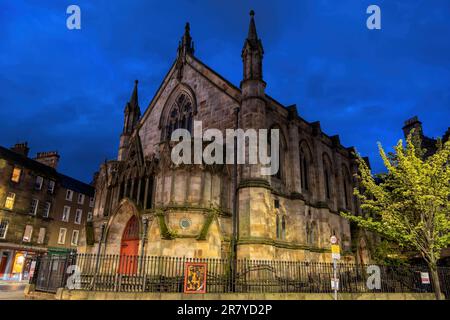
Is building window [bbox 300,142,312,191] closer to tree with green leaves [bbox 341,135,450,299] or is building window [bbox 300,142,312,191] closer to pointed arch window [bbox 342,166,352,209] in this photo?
tree with green leaves [bbox 341,135,450,299]

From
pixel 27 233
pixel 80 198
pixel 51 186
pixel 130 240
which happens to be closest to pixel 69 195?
pixel 80 198

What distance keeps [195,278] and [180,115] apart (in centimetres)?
1555

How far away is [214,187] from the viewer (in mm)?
18328

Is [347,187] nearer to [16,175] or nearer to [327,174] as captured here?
[327,174]

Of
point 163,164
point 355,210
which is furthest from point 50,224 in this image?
point 355,210

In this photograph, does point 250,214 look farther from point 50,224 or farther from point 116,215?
point 50,224

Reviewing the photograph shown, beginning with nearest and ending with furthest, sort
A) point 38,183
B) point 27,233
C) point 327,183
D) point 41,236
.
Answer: point 327,183 → point 27,233 → point 41,236 → point 38,183

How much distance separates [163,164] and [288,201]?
29.4ft

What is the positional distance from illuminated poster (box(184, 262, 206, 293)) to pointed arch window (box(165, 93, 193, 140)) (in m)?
13.2

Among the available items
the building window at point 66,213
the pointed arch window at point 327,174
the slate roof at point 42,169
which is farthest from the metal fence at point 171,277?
the building window at point 66,213

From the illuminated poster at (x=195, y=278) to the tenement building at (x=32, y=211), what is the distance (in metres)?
25.9

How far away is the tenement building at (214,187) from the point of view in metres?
16.7

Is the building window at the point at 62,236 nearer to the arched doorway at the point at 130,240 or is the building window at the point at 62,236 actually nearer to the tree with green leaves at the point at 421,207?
the arched doorway at the point at 130,240

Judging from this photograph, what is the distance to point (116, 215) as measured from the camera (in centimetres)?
1934
